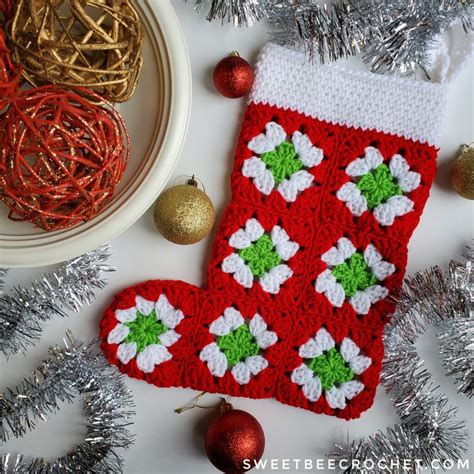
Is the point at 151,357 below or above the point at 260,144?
below

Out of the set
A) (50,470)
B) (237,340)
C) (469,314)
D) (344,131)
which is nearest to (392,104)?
(344,131)

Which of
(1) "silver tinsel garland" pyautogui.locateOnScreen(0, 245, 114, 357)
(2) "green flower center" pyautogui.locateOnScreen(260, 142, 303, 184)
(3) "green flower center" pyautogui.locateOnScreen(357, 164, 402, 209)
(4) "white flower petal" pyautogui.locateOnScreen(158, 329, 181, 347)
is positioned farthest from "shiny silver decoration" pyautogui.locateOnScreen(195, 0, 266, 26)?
(4) "white flower petal" pyautogui.locateOnScreen(158, 329, 181, 347)

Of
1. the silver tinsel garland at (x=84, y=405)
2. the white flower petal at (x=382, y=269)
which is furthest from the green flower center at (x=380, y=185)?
the silver tinsel garland at (x=84, y=405)

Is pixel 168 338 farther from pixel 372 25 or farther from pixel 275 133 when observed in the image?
pixel 372 25

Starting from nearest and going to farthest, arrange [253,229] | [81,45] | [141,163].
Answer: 1. [81,45]
2. [141,163]
3. [253,229]

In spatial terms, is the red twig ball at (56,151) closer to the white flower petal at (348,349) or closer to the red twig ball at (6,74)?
the red twig ball at (6,74)

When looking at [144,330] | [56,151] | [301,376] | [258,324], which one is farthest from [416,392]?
[56,151]
